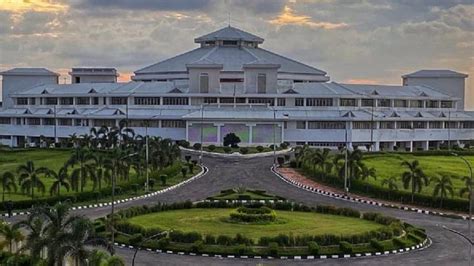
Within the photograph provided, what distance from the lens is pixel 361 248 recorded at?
152 ft

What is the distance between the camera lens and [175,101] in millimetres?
128250

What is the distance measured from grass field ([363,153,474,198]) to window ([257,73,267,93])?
29.9 meters

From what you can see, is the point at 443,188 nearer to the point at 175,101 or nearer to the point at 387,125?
the point at 387,125

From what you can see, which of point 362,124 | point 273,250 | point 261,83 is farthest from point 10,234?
point 261,83

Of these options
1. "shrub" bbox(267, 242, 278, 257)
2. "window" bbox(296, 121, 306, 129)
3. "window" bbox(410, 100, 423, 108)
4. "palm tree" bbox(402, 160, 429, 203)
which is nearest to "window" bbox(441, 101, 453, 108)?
"window" bbox(410, 100, 423, 108)

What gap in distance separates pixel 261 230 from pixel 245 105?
73279mm

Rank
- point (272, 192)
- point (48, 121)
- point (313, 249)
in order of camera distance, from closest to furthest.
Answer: point (313, 249), point (272, 192), point (48, 121)

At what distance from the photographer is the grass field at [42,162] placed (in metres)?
65.9

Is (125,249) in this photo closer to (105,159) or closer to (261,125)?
(105,159)

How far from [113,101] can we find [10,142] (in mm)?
19367

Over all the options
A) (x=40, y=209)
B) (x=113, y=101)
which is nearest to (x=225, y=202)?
(x=40, y=209)

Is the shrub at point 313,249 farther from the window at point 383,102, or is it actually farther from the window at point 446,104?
the window at point 446,104

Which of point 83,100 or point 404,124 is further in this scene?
point 83,100

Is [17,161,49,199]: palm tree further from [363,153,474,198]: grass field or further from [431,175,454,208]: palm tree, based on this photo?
[431,175,454,208]: palm tree
